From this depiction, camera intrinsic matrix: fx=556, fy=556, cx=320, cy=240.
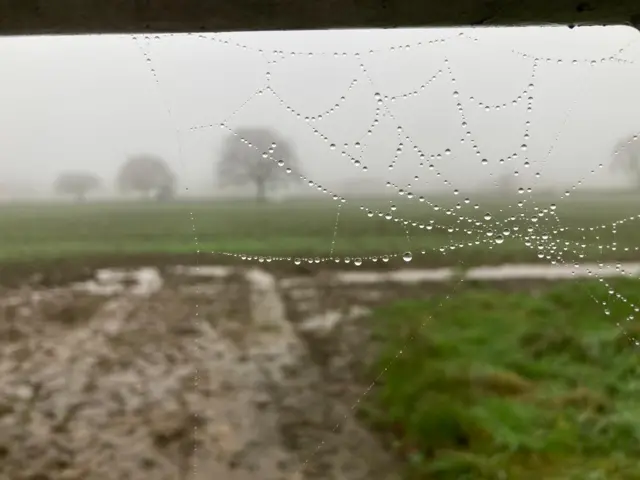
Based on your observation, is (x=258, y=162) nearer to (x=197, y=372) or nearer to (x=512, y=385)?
(x=197, y=372)

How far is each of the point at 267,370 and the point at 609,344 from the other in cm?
54

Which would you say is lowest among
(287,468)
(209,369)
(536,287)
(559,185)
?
(287,468)

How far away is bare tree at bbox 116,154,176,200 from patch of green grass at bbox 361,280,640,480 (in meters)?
0.39

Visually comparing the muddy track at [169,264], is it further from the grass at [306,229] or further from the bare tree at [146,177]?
the bare tree at [146,177]

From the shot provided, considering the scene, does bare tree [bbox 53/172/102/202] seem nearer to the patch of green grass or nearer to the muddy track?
the muddy track

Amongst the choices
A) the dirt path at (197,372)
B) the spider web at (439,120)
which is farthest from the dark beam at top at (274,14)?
the dirt path at (197,372)

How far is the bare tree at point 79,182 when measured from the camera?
0.88 m

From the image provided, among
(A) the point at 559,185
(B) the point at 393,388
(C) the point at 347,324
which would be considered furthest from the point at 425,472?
(A) the point at 559,185

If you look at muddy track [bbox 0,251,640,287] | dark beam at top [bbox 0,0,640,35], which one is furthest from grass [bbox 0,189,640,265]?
dark beam at top [bbox 0,0,640,35]

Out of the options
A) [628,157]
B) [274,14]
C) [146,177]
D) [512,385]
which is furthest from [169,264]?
[628,157]

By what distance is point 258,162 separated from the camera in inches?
34.9

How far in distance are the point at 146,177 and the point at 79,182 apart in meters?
0.11

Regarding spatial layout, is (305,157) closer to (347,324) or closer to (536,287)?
(347,324)

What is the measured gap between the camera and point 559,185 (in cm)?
89
